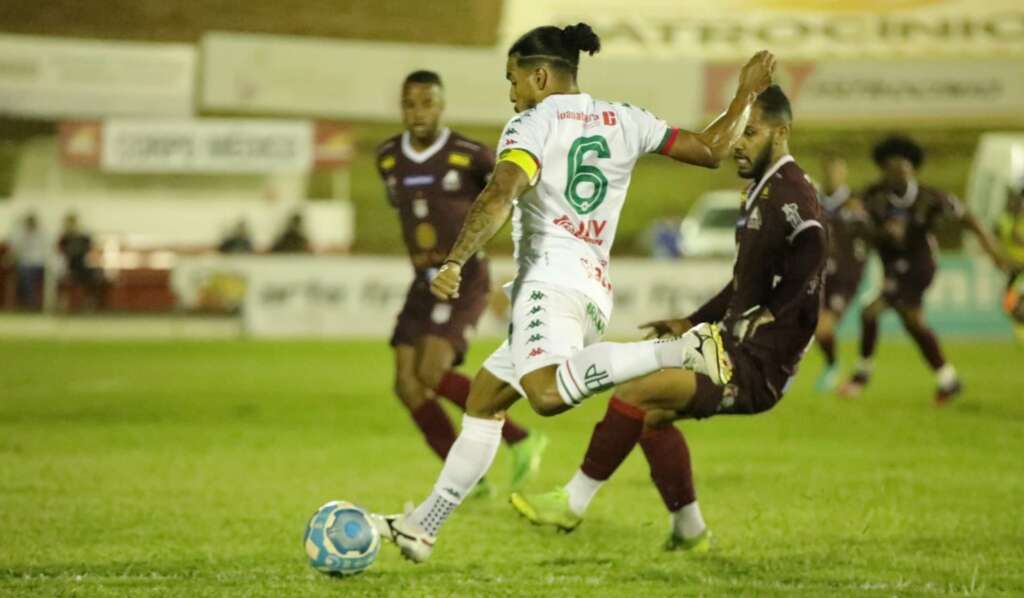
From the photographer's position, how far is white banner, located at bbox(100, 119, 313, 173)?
30.7 meters

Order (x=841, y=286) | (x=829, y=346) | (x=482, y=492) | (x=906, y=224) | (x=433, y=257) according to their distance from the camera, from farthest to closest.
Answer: (x=841, y=286) < (x=829, y=346) < (x=906, y=224) < (x=433, y=257) < (x=482, y=492)

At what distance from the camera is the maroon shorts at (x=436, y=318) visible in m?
8.73

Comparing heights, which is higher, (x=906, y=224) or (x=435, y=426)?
(x=906, y=224)

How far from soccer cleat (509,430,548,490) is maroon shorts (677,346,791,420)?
230cm

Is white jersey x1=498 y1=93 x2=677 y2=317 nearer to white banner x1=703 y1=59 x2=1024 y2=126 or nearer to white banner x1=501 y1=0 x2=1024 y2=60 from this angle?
white banner x1=703 y1=59 x2=1024 y2=126

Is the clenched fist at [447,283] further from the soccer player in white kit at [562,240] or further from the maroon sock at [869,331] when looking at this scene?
the maroon sock at [869,331]

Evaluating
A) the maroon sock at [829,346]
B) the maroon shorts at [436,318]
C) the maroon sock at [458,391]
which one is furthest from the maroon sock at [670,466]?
the maroon sock at [829,346]

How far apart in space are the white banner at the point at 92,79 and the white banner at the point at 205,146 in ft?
2.58

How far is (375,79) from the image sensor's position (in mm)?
33531

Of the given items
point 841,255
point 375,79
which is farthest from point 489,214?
point 375,79

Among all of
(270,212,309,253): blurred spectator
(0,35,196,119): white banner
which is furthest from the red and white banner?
(270,212,309,253): blurred spectator

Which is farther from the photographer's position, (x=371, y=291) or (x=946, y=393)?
(x=371, y=291)

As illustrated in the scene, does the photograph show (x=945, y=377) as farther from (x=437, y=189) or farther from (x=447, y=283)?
(x=447, y=283)

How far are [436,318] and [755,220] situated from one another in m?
2.70
